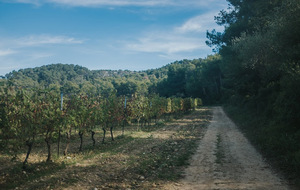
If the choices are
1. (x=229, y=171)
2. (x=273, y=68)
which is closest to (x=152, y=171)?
(x=229, y=171)

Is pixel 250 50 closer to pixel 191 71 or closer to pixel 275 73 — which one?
pixel 275 73

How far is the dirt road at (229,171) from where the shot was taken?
6.73m

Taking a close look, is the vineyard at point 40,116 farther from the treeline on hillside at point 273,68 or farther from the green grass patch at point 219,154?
the treeline on hillside at point 273,68

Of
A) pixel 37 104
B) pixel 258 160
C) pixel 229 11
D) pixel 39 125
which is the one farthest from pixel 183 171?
pixel 229 11

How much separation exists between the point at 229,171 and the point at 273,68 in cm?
1271

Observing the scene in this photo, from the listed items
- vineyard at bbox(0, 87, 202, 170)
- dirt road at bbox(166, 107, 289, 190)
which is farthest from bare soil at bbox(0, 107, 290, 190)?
vineyard at bbox(0, 87, 202, 170)

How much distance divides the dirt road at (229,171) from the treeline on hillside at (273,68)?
92cm

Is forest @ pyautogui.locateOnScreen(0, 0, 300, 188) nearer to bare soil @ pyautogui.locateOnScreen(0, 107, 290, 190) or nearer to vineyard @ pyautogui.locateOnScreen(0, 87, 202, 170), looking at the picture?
vineyard @ pyautogui.locateOnScreen(0, 87, 202, 170)

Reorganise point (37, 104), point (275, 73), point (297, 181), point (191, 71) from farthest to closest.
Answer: point (191, 71) → point (275, 73) → point (37, 104) → point (297, 181)

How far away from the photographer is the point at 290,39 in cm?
1388

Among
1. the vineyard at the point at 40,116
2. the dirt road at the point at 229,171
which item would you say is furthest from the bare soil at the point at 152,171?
the vineyard at the point at 40,116

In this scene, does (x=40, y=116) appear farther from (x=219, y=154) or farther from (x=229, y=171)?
(x=219, y=154)

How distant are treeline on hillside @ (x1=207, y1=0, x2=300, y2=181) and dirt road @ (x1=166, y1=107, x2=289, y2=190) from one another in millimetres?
923

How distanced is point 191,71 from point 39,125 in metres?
101
